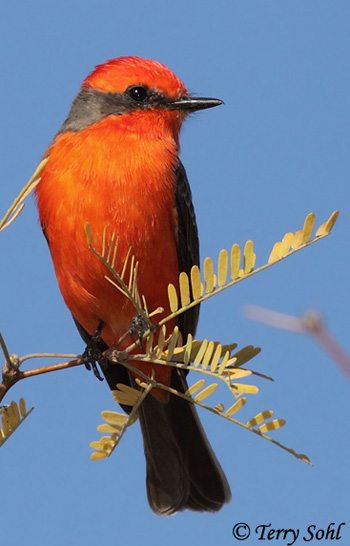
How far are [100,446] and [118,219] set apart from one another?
7.80 ft

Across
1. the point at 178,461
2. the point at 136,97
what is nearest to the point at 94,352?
the point at 178,461

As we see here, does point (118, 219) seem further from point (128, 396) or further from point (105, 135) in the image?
point (128, 396)

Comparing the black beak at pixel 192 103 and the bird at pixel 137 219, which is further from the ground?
the black beak at pixel 192 103

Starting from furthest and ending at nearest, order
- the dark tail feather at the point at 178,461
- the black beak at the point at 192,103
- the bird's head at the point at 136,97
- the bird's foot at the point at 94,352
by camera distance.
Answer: the dark tail feather at the point at 178,461 < the black beak at the point at 192,103 < the bird's head at the point at 136,97 < the bird's foot at the point at 94,352

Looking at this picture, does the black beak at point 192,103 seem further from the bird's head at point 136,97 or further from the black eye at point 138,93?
the black eye at point 138,93

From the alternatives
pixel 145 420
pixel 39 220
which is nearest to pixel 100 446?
pixel 39 220

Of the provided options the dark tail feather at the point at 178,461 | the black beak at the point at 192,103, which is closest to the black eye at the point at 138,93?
the black beak at the point at 192,103

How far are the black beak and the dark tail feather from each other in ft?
6.31

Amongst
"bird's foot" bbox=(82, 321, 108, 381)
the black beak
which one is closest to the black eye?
the black beak

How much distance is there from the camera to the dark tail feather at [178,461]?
19.1 ft

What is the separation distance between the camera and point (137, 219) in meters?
4.83

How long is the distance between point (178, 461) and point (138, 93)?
275 centimetres

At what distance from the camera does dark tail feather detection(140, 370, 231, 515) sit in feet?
19.1

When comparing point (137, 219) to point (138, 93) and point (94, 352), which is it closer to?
point (94, 352)
